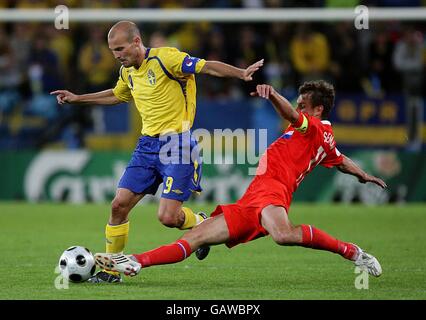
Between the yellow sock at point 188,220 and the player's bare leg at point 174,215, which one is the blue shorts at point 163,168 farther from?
the yellow sock at point 188,220

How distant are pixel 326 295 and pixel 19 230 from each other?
6954 millimetres

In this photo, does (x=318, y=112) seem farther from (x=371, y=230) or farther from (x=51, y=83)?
(x=51, y=83)

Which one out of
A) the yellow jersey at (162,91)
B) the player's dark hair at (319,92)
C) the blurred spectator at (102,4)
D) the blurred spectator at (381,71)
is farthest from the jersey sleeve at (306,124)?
the blurred spectator at (102,4)

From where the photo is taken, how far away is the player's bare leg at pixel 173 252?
26.1 ft

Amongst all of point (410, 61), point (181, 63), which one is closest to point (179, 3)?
point (410, 61)

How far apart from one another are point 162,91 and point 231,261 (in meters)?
→ 2.30

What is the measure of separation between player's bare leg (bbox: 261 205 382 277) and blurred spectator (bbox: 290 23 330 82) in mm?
10365

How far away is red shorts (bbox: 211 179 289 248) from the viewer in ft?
27.6

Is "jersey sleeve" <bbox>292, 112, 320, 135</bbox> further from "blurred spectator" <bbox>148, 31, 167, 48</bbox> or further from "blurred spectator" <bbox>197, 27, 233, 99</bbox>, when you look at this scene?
"blurred spectator" <bbox>197, 27, 233, 99</bbox>

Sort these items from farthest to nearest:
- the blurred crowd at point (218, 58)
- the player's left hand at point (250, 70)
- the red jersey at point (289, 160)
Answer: the blurred crowd at point (218, 58)
the red jersey at point (289, 160)
the player's left hand at point (250, 70)

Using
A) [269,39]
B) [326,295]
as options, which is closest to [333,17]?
[269,39]

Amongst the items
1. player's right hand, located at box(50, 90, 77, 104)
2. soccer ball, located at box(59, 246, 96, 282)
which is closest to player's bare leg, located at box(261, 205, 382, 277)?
soccer ball, located at box(59, 246, 96, 282)

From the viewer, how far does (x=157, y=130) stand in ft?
30.1

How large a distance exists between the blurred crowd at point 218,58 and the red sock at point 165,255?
943 centimetres
